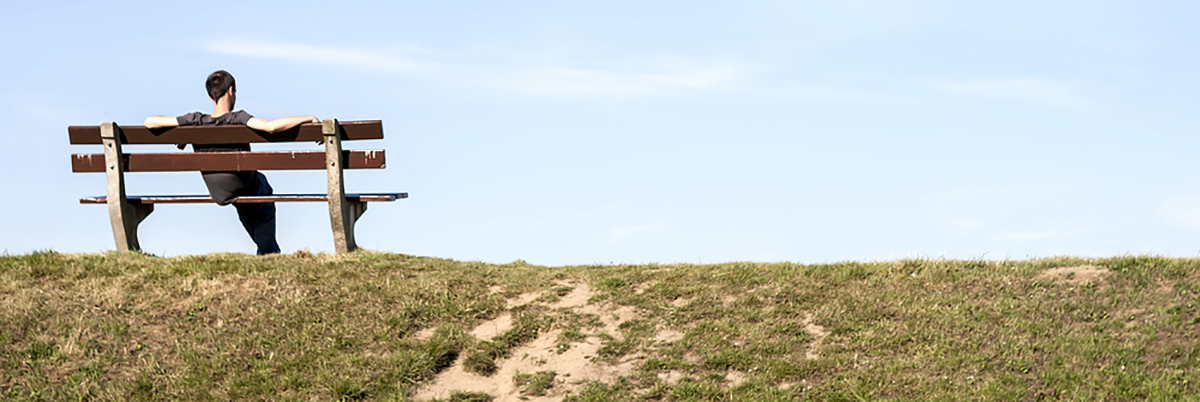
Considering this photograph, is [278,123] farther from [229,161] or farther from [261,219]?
[261,219]

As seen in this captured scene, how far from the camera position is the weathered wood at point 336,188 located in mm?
10695

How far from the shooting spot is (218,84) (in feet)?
36.7

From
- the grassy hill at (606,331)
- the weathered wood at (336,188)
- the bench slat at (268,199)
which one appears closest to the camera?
the grassy hill at (606,331)

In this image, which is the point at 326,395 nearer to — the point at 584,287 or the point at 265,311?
the point at 265,311

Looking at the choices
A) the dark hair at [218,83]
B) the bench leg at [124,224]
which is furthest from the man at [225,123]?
the bench leg at [124,224]

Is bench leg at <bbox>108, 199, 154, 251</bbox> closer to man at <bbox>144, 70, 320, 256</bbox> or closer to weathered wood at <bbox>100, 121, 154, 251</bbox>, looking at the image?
weathered wood at <bbox>100, 121, 154, 251</bbox>

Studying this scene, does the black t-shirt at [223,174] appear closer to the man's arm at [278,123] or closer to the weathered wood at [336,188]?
the man's arm at [278,123]

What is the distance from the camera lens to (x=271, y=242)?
1195cm

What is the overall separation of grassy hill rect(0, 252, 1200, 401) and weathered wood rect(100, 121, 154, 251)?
0.95m

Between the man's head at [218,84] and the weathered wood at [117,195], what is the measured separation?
43.8 inches

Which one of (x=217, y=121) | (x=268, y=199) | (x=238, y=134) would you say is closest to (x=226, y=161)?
(x=238, y=134)

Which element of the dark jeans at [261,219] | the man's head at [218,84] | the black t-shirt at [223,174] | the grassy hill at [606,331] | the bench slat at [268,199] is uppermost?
the man's head at [218,84]

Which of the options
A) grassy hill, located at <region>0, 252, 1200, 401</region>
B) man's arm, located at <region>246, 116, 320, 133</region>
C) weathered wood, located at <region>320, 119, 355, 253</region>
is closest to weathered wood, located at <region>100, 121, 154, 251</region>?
grassy hill, located at <region>0, 252, 1200, 401</region>

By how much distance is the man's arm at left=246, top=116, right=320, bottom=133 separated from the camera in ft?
35.2
